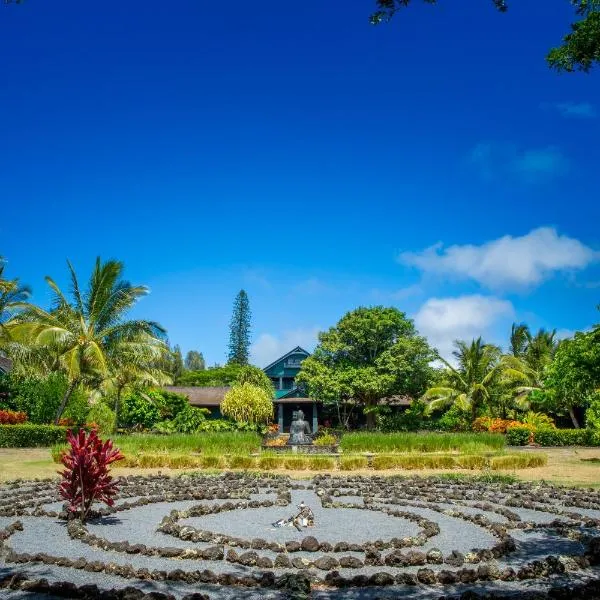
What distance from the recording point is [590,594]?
5.84 m

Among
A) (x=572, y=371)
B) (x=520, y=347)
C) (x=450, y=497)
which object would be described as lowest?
(x=450, y=497)

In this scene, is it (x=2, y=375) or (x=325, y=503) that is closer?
(x=325, y=503)

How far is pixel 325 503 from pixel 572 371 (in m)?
15.1

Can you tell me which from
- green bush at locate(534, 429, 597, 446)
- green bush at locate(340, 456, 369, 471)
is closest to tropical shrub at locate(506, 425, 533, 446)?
green bush at locate(534, 429, 597, 446)

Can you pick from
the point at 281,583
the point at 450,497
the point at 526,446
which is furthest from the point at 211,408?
the point at 281,583

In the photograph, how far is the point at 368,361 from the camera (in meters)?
43.9

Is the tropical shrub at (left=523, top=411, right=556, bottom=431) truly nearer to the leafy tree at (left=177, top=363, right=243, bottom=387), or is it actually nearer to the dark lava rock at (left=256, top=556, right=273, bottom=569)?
the dark lava rock at (left=256, top=556, right=273, bottom=569)

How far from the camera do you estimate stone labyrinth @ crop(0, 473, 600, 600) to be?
6.58 metres

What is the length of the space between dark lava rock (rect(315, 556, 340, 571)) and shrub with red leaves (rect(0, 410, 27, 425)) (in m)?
25.6

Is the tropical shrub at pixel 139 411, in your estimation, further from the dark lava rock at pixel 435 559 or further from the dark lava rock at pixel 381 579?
the dark lava rock at pixel 381 579

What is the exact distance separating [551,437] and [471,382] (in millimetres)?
7450

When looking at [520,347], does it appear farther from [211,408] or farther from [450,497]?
[450,497]

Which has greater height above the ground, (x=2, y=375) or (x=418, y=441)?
(x=2, y=375)

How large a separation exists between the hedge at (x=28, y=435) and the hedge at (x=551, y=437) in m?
22.9
